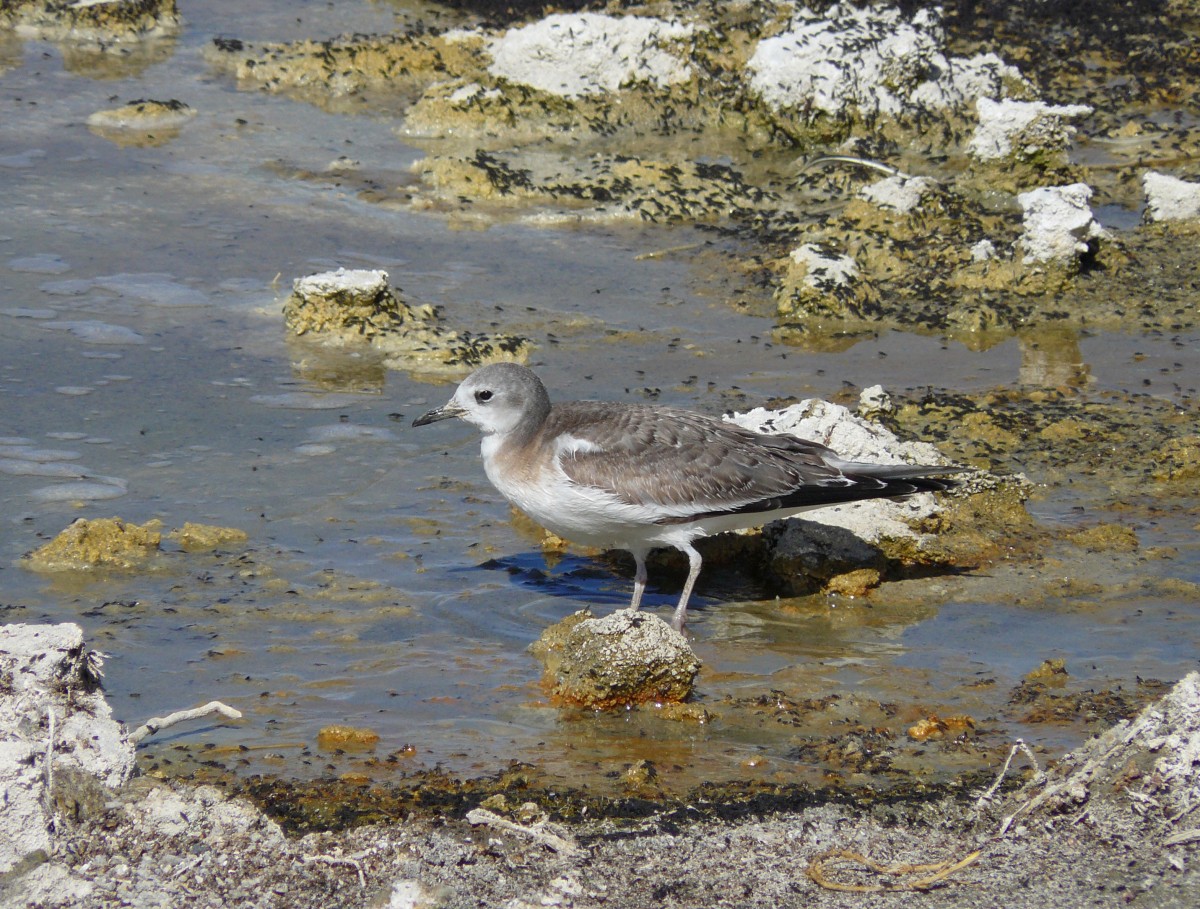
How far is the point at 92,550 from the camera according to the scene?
6.52m

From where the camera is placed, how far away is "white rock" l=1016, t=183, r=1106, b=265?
32.7 feet

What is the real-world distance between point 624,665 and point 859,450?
2173mm

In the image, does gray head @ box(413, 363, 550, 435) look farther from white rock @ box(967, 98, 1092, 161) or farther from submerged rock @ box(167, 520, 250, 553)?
white rock @ box(967, 98, 1092, 161)

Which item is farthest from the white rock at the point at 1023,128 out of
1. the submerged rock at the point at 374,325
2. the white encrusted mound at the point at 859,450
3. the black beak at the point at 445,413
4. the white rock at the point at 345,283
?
the black beak at the point at 445,413

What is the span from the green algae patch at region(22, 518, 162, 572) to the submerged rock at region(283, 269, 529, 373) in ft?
9.10

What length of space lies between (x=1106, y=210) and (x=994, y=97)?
1946mm

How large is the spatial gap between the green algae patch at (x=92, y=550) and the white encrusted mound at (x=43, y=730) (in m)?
1.95

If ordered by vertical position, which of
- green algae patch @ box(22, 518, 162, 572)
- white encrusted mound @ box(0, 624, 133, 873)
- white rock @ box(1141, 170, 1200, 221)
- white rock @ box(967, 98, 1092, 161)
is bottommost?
green algae patch @ box(22, 518, 162, 572)

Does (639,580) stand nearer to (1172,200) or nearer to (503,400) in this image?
(503,400)

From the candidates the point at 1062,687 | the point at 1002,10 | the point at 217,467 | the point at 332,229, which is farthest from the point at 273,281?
the point at 1002,10

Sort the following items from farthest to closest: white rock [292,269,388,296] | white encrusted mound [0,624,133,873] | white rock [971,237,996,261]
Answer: white rock [971,237,996,261] → white rock [292,269,388,296] → white encrusted mound [0,624,133,873]

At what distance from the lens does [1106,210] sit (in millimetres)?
11391

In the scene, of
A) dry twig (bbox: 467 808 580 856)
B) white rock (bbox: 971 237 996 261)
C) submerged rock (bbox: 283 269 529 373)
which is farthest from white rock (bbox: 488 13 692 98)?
dry twig (bbox: 467 808 580 856)

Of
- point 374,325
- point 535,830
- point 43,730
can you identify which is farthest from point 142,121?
point 535,830
